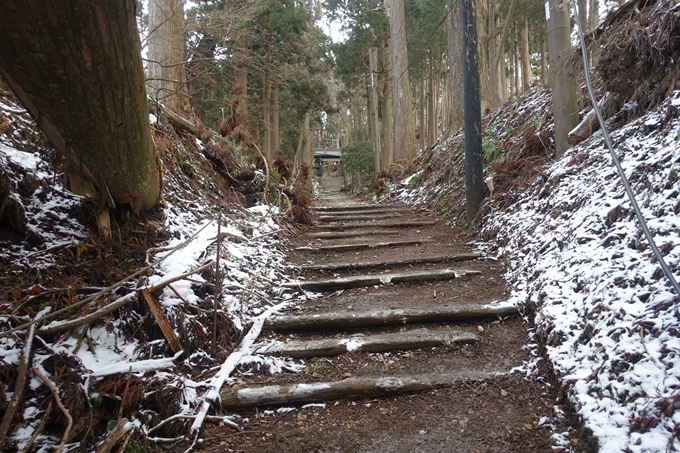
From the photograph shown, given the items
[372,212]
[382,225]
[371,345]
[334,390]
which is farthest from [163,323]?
[372,212]

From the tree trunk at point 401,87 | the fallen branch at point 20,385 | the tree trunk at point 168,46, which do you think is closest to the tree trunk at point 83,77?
the fallen branch at point 20,385

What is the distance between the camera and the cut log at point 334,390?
2.17 m

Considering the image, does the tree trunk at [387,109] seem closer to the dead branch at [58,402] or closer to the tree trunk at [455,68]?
the tree trunk at [455,68]

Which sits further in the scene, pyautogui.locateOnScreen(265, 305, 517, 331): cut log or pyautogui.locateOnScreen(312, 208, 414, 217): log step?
pyautogui.locateOnScreen(312, 208, 414, 217): log step

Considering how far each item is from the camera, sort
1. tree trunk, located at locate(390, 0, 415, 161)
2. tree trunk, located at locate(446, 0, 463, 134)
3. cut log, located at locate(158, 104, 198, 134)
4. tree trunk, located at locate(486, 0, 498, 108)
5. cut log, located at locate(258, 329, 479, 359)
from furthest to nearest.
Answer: tree trunk, located at locate(390, 0, 415, 161), tree trunk, located at locate(486, 0, 498, 108), tree trunk, located at locate(446, 0, 463, 134), cut log, located at locate(158, 104, 198, 134), cut log, located at locate(258, 329, 479, 359)

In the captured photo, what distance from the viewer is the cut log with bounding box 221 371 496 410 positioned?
217 cm

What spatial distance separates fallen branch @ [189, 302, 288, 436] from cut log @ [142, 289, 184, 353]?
0.32 meters

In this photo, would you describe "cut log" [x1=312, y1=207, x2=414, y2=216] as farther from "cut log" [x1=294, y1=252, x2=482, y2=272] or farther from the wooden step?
"cut log" [x1=294, y1=252, x2=482, y2=272]

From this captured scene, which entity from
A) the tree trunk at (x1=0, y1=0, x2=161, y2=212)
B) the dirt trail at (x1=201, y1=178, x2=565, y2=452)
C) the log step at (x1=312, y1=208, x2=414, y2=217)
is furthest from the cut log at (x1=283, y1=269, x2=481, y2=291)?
the log step at (x1=312, y1=208, x2=414, y2=217)

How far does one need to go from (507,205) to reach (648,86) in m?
1.60

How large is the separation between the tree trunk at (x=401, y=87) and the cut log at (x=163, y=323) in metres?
9.66

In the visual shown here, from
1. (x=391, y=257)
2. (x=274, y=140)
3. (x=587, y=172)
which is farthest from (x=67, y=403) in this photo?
(x=274, y=140)

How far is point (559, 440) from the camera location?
1.71 meters

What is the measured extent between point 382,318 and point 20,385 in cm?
221
